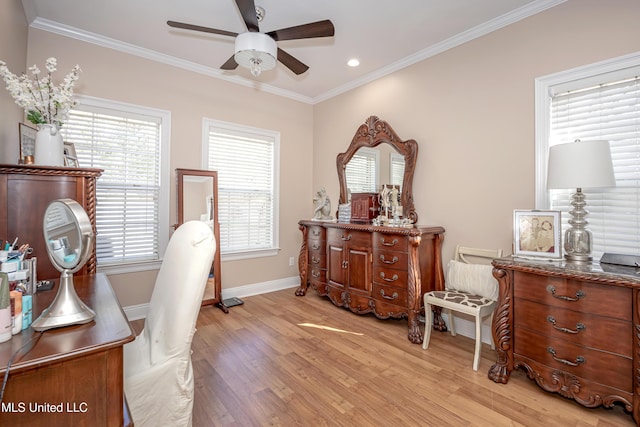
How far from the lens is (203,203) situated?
3.55m

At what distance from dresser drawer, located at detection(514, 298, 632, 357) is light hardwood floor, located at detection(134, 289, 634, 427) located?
428 mm

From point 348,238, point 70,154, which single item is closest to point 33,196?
point 70,154

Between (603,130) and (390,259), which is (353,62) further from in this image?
(603,130)

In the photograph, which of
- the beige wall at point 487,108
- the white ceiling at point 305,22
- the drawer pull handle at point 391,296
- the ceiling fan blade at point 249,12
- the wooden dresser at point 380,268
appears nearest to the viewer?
the ceiling fan blade at point 249,12

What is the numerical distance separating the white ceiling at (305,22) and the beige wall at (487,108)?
175mm

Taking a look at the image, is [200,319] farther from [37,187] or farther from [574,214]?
[574,214]

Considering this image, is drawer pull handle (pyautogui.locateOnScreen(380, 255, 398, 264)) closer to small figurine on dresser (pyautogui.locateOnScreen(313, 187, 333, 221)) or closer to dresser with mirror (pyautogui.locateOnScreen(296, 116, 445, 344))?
dresser with mirror (pyautogui.locateOnScreen(296, 116, 445, 344))

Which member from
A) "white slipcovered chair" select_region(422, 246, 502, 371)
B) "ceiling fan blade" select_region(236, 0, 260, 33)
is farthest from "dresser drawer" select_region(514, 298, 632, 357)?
"ceiling fan blade" select_region(236, 0, 260, 33)

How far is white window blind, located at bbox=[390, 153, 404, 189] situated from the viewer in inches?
132

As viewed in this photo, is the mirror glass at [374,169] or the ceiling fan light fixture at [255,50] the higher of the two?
the ceiling fan light fixture at [255,50]

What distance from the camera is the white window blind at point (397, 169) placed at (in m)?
3.36

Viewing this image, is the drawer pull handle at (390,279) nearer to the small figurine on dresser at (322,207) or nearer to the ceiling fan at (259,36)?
the small figurine on dresser at (322,207)

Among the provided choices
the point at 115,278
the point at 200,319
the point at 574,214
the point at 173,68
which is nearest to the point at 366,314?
the point at 200,319

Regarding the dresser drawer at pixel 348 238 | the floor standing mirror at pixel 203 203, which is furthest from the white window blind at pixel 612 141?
the floor standing mirror at pixel 203 203
